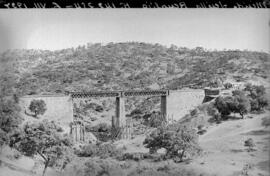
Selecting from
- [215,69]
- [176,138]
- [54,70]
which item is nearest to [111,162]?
[176,138]

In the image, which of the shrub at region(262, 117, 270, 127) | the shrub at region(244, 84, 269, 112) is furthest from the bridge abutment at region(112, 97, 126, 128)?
the shrub at region(262, 117, 270, 127)

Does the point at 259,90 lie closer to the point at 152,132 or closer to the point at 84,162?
the point at 152,132

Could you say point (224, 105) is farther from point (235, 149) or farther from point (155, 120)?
point (155, 120)

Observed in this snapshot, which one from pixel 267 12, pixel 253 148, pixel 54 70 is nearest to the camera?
pixel 267 12

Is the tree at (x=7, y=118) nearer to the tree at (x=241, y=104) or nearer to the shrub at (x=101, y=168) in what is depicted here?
the shrub at (x=101, y=168)

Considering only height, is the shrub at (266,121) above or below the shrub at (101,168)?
above

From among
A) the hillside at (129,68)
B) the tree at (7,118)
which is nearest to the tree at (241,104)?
the hillside at (129,68)

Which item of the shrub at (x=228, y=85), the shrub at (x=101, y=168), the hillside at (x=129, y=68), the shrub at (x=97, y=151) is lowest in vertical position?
the shrub at (x=101, y=168)
